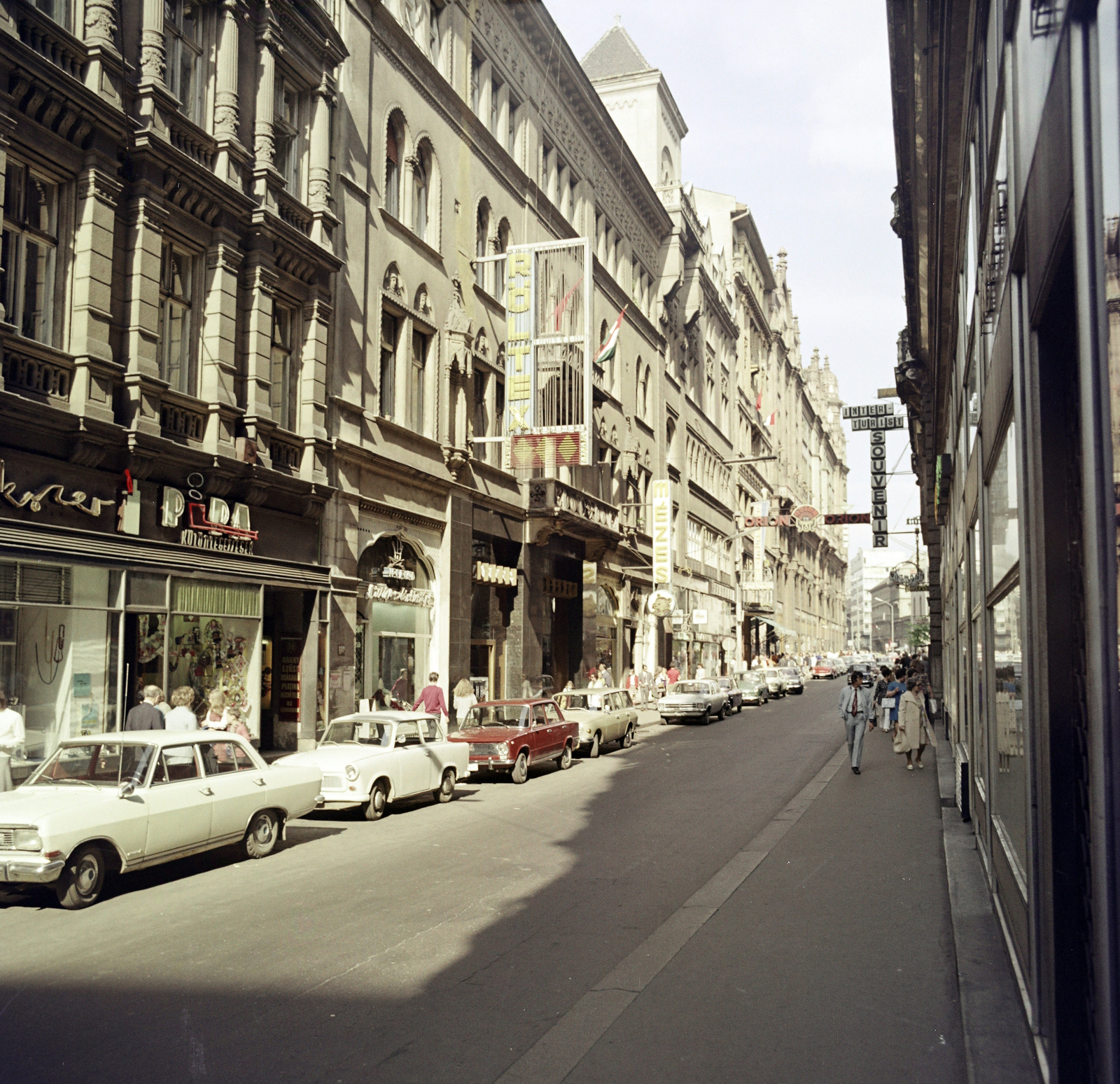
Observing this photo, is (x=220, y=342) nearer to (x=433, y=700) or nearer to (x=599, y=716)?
(x=433, y=700)

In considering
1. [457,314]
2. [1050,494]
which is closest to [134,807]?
[1050,494]

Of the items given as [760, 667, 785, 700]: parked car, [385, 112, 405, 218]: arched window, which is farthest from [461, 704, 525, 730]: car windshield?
[760, 667, 785, 700]: parked car

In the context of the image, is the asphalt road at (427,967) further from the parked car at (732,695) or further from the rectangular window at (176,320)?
the parked car at (732,695)

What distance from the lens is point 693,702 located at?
33.9 m

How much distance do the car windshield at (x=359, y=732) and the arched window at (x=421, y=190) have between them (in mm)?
14435

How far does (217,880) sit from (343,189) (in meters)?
16.2

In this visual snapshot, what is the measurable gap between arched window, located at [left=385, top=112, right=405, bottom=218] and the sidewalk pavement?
18712 millimetres

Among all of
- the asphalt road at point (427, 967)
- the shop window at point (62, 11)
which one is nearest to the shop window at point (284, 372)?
the shop window at point (62, 11)

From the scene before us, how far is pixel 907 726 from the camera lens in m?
20.3

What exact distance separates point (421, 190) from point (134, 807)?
20.4m

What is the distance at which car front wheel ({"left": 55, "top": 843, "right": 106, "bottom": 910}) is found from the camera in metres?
9.23

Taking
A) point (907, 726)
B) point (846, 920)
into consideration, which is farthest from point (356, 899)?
point (907, 726)

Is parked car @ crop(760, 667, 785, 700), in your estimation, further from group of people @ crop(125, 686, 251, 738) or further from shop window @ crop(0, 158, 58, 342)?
shop window @ crop(0, 158, 58, 342)

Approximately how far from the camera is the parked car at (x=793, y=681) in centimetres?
5240
